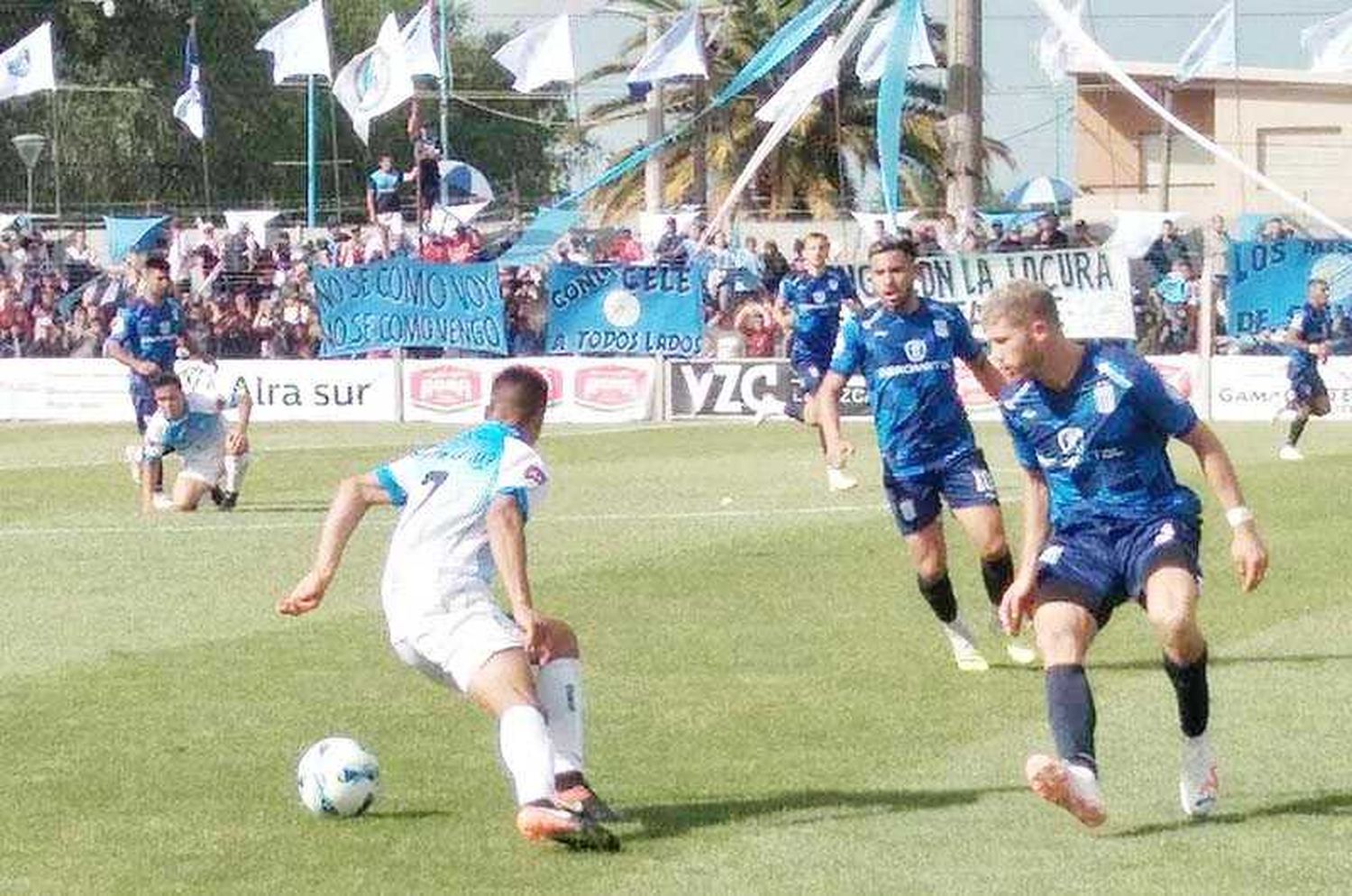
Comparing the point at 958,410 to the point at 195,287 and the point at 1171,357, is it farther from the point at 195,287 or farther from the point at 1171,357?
the point at 195,287

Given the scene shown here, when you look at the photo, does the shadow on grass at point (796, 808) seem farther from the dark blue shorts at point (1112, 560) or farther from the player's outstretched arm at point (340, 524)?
the player's outstretched arm at point (340, 524)

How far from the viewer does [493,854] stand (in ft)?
28.8

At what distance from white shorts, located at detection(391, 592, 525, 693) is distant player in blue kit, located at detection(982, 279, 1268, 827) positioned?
5.45 ft

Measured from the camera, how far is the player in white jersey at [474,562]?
875cm

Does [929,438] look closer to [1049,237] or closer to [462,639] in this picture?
[462,639]

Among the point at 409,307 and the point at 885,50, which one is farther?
the point at 885,50

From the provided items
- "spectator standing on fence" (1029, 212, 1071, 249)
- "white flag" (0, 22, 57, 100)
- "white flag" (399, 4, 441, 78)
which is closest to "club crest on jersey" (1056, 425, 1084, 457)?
"spectator standing on fence" (1029, 212, 1071, 249)

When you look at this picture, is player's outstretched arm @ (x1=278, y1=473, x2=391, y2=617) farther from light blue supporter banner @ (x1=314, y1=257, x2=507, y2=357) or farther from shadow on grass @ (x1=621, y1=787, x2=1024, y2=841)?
light blue supporter banner @ (x1=314, y1=257, x2=507, y2=357)

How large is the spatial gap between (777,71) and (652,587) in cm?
4415

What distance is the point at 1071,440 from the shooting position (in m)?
9.16

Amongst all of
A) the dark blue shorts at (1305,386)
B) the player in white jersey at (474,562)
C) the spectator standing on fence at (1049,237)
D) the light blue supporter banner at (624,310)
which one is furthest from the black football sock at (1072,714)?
the light blue supporter banner at (624,310)

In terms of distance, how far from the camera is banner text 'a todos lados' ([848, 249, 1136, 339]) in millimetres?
33656

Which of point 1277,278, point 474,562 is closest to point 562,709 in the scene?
point 474,562

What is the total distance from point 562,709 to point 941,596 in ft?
14.4
